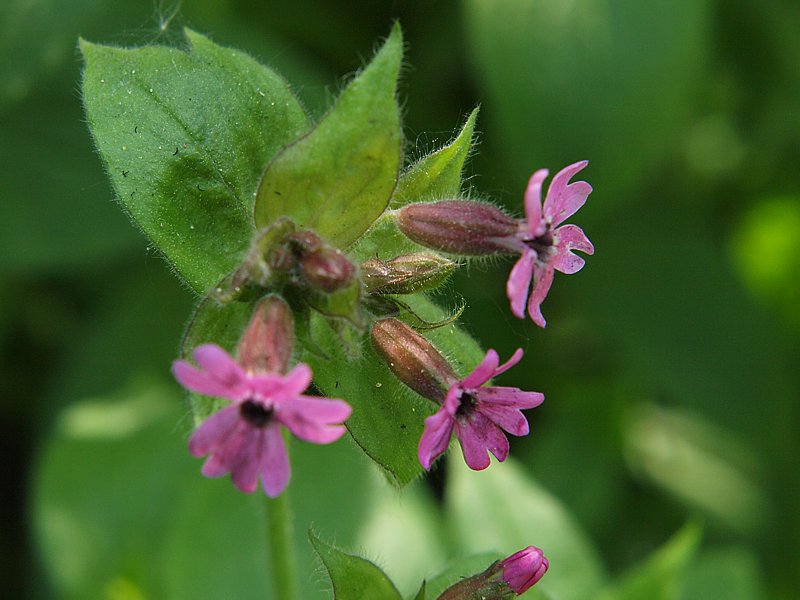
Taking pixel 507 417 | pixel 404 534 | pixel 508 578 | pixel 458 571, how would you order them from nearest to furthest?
pixel 507 417
pixel 508 578
pixel 458 571
pixel 404 534

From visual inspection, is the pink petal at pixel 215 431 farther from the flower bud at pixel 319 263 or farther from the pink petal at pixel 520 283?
the pink petal at pixel 520 283

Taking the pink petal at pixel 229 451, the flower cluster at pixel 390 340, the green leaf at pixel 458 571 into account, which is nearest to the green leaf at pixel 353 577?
the flower cluster at pixel 390 340

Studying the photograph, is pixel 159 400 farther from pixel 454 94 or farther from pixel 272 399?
pixel 272 399

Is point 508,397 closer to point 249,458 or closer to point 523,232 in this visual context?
point 523,232

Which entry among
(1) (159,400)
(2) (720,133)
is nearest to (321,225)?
(1) (159,400)

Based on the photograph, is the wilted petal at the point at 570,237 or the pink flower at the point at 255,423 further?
the wilted petal at the point at 570,237

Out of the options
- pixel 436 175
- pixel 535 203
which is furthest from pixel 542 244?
pixel 436 175
